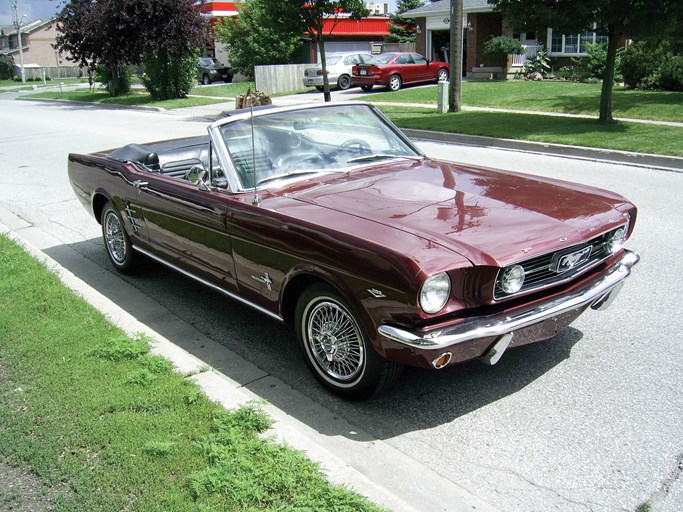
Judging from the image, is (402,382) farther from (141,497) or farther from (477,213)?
(141,497)

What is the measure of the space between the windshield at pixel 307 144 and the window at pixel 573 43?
88.8 ft

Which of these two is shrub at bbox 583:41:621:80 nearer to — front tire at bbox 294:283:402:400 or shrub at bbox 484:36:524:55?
shrub at bbox 484:36:524:55

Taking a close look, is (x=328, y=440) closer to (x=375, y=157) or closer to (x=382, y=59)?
(x=375, y=157)

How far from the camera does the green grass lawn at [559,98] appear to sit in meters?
17.2

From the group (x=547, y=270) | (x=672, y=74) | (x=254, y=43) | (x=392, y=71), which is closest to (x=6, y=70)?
(x=254, y=43)

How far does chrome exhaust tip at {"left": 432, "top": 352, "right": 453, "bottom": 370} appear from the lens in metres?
3.51

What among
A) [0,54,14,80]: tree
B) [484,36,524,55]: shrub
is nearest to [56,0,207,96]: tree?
[484,36,524,55]: shrub

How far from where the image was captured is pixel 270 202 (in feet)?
14.7

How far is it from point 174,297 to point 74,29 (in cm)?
3116

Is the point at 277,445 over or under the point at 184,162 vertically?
under

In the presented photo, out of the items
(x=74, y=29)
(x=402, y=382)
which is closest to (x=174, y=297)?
(x=402, y=382)

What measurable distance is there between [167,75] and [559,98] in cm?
1876

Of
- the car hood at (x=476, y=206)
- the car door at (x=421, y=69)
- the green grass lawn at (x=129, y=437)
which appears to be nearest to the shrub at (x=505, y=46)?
the car door at (x=421, y=69)

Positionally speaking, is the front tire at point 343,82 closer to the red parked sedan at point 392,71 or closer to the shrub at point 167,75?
the red parked sedan at point 392,71
